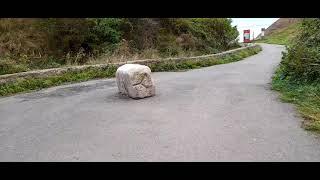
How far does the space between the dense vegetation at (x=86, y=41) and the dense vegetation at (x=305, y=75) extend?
7.63 metres

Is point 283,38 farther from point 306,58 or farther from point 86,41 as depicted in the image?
point 306,58

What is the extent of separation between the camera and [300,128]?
7.20 m

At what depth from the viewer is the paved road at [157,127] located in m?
6.00

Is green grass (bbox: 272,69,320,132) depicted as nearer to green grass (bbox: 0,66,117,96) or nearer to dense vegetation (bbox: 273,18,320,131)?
dense vegetation (bbox: 273,18,320,131)

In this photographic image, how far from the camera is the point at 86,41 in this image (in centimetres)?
1822

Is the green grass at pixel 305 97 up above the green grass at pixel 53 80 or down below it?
below

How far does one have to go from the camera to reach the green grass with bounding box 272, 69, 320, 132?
24.7 feet

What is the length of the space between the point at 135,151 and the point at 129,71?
15.1ft

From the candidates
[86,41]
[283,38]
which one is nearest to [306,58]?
[86,41]

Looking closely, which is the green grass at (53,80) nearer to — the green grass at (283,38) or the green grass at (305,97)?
the green grass at (305,97)

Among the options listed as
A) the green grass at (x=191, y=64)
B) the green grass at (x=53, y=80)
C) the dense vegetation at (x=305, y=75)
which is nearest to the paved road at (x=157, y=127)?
the dense vegetation at (x=305, y=75)

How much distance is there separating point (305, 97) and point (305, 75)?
5.17 feet
